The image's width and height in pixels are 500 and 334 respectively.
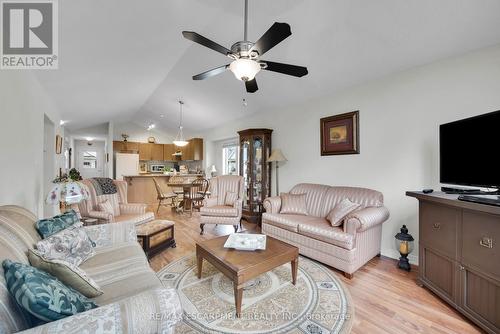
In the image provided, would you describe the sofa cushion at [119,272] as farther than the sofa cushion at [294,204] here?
No

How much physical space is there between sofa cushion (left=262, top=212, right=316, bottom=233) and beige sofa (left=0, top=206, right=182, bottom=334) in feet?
6.08

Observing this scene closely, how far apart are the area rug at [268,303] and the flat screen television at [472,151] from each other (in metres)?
1.50

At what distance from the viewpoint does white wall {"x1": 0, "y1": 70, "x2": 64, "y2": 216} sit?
1783mm

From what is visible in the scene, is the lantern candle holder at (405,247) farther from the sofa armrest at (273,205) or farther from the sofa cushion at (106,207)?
the sofa cushion at (106,207)

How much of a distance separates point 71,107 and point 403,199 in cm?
591

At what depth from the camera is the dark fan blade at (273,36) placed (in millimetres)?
1448

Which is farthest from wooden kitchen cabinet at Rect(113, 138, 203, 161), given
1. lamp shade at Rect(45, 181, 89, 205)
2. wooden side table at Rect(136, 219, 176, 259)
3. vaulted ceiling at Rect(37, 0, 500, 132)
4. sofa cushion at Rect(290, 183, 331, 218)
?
lamp shade at Rect(45, 181, 89, 205)

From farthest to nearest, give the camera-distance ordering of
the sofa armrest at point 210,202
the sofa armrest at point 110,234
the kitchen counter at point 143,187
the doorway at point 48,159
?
the kitchen counter at point 143,187 < the sofa armrest at point 210,202 < the doorway at point 48,159 < the sofa armrest at point 110,234

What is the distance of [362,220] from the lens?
2332mm

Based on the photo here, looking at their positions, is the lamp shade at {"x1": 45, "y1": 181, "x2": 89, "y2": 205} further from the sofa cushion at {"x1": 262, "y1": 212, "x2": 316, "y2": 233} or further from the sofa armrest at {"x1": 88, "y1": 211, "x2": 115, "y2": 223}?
the sofa cushion at {"x1": 262, "y1": 212, "x2": 316, "y2": 233}

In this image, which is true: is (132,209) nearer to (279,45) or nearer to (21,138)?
(21,138)

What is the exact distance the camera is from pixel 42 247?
1.35 m

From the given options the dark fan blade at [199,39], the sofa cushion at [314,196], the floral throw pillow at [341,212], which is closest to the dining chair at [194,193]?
the sofa cushion at [314,196]

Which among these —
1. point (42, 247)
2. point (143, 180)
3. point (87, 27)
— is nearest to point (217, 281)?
point (42, 247)
